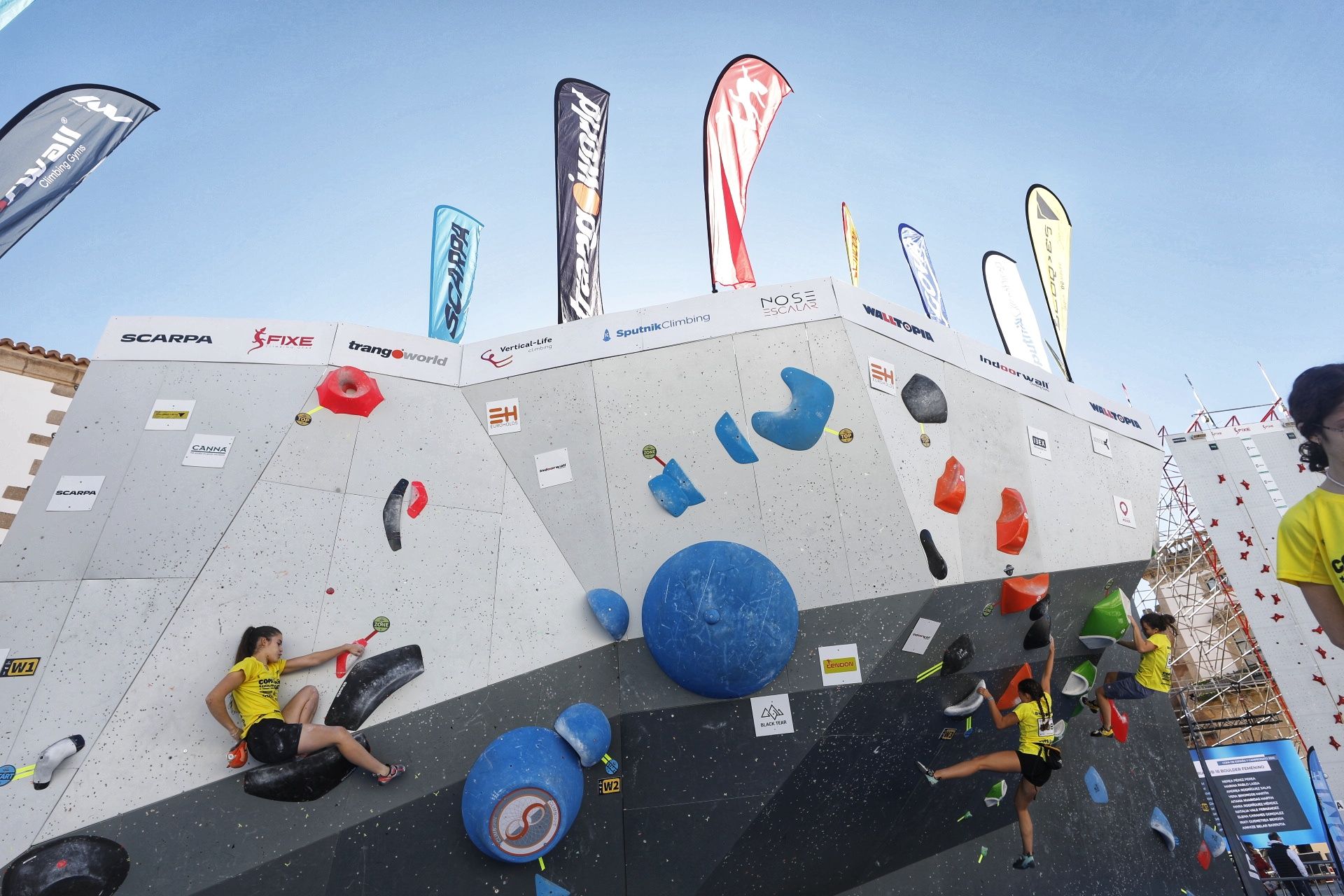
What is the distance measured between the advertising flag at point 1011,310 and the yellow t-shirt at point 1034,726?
5351 millimetres

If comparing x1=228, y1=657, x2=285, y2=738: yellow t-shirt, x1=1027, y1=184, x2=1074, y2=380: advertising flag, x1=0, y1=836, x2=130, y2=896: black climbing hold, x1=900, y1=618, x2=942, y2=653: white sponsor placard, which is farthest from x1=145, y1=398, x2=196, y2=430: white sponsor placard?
x1=1027, y1=184, x2=1074, y2=380: advertising flag

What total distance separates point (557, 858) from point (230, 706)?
7.64 feet

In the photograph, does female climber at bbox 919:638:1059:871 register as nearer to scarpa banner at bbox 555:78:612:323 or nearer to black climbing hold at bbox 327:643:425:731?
black climbing hold at bbox 327:643:425:731

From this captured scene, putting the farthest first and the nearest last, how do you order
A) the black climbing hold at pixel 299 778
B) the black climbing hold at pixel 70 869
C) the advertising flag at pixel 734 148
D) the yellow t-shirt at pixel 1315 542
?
1. the advertising flag at pixel 734 148
2. the black climbing hold at pixel 299 778
3. the black climbing hold at pixel 70 869
4. the yellow t-shirt at pixel 1315 542

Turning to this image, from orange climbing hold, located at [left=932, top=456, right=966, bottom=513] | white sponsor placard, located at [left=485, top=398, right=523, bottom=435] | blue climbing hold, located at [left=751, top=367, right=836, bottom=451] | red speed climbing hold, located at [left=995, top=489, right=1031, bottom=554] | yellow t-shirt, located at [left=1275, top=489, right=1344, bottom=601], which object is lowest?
yellow t-shirt, located at [left=1275, top=489, right=1344, bottom=601]

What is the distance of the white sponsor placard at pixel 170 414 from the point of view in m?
5.82

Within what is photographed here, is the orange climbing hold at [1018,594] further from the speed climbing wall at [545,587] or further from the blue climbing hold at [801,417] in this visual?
the blue climbing hold at [801,417]

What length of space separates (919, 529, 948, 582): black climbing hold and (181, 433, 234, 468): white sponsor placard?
5.14m

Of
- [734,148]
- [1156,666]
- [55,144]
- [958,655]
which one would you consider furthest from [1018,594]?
[55,144]

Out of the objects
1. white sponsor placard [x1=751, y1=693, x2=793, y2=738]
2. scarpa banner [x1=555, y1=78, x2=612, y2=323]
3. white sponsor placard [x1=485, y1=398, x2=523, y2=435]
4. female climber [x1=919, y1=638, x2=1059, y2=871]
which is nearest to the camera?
white sponsor placard [x1=751, y1=693, x2=793, y2=738]

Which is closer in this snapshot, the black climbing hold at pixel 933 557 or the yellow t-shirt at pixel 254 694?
the yellow t-shirt at pixel 254 694

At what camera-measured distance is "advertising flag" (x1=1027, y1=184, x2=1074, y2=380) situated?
9.57 metres

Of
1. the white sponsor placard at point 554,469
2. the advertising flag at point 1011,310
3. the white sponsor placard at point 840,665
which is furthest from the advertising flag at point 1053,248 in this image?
the white sponsor placard at point 554,469

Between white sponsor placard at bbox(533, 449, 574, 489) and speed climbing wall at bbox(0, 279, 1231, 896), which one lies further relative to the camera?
white sponsor placard at bbox(533, 449, 574, 489)
